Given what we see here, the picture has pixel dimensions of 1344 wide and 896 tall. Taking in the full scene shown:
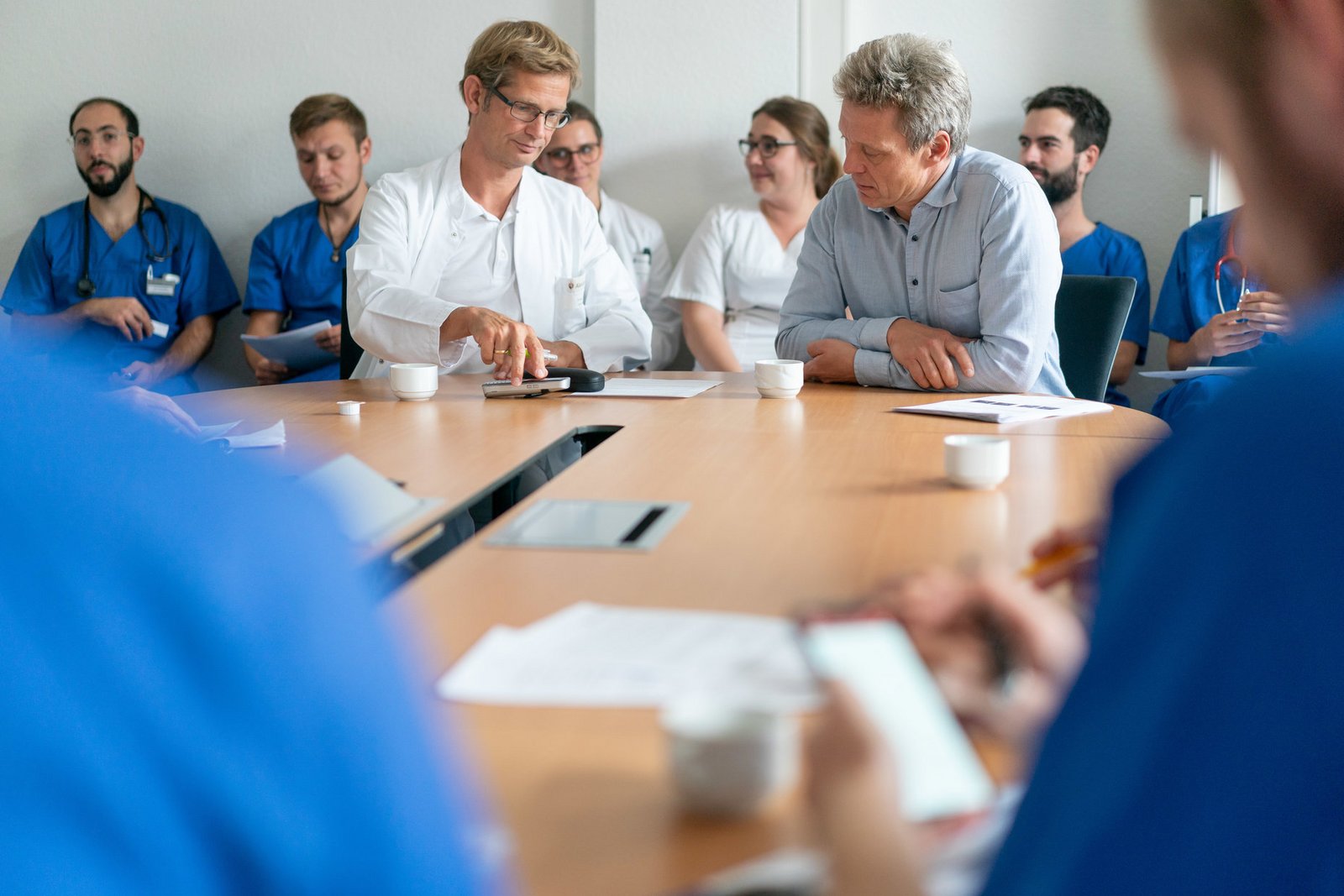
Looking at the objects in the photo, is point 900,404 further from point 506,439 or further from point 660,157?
point 660,157

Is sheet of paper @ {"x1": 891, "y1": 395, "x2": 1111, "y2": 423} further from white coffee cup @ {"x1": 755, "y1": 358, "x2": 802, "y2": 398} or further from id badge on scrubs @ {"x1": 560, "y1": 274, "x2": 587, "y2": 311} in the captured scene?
id badge on scrubs @ {"x1": 560, "y1": 274, "x2": 587, "y2": 311}

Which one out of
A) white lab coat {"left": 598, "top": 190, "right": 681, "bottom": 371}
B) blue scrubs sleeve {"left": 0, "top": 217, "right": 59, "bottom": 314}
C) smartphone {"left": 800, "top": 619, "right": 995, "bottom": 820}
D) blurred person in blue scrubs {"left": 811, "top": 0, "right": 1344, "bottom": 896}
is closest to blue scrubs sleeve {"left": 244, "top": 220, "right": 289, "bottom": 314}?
blue scrubs sleeve {"left": 0, "top": 217, "right": 59, "bottom": 314}

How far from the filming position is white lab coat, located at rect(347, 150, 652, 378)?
2.53 metres

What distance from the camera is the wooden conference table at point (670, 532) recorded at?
644 mm

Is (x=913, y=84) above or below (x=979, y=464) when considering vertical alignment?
above

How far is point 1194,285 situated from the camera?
349 cm

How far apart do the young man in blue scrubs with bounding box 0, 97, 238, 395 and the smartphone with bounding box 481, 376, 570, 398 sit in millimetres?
2466

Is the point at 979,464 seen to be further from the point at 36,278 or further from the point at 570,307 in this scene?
the point at 36,278

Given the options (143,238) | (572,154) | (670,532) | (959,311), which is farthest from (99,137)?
(670,532)

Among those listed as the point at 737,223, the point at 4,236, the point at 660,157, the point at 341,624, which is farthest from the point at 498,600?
the point at 4,236

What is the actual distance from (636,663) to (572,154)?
3283mm

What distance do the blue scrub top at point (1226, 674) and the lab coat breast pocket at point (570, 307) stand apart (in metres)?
2.49

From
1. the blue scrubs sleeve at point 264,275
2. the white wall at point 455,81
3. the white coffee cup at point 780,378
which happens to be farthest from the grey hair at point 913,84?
the blue scrubs sleeve at point 264,275

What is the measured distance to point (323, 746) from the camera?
0.32 m
